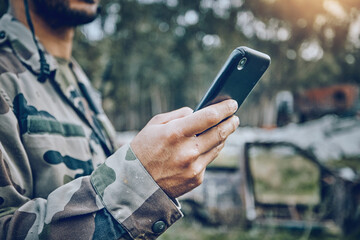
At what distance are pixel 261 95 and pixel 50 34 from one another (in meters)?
28.4

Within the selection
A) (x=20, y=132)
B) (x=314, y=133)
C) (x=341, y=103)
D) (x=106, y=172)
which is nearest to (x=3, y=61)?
(x=20, y=132)

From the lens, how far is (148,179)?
2.99ft

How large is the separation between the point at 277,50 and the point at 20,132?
2320 centimetres

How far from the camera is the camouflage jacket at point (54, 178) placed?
90cm

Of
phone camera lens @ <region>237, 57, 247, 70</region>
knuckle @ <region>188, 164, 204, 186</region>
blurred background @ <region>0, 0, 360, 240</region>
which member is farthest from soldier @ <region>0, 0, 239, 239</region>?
blurred background @ <region>0, 0, 360, 240</region>

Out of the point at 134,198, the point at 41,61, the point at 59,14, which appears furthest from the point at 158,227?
the point at 59,14

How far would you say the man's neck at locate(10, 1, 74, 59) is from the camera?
1.54 meters

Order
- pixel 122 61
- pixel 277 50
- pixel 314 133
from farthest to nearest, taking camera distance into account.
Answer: pixel 122 61, pixel 277 50, pixel 314 133

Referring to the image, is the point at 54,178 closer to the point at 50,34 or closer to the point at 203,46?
the point at 50,34

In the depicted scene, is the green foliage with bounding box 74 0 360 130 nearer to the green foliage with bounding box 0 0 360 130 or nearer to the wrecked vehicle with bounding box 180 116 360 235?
the green foliage with bounding box 0 0 360 130

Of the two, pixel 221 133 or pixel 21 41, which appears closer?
pixel 221 133

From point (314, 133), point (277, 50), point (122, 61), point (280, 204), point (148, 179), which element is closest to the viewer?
point (148, 179)

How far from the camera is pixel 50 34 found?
1.67 m

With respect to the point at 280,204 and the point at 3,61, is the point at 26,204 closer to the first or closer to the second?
the point at 3,61
